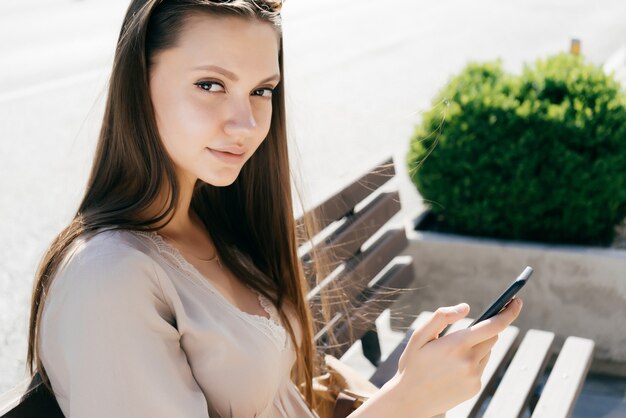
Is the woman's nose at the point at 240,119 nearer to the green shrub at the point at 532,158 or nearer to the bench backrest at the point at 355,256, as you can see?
the bench backrest at the point at 355,256

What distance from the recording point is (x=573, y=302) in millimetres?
4484

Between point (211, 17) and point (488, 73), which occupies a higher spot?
point (211, 17)

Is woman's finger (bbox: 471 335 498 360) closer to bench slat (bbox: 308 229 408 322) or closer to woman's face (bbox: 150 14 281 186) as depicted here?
woman's face (bbox: 150 14 281 186)

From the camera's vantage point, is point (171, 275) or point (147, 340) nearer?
point (147, 340)

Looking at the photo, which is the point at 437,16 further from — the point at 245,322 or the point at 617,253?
the point at 245,322

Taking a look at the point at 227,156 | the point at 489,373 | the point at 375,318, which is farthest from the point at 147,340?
the point at 375,318

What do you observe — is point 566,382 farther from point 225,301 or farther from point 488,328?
point 225,301

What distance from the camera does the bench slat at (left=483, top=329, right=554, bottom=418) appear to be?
2.85 m

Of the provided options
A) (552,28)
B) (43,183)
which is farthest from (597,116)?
(552,28)

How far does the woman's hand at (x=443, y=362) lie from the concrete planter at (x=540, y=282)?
2477mm

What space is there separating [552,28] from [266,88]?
1378 centimetres

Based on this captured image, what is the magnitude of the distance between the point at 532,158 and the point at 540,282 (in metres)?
0.61

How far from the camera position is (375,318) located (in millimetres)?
3504

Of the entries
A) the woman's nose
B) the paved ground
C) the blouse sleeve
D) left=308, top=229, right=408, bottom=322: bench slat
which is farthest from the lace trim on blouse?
left=308, top=229, right=408, bottom=322: bench slat
